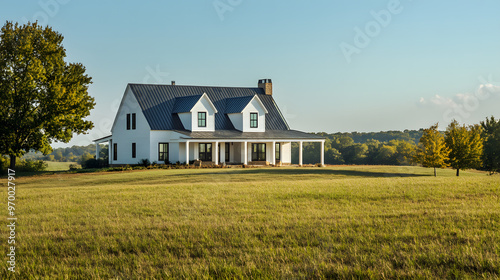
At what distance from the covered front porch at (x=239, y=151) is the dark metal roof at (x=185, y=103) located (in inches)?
126

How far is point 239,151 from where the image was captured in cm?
4644

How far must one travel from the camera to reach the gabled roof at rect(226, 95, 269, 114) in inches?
1836

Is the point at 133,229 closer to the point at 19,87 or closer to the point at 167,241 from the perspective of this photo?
the point at 167,241

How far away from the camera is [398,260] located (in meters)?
7.80

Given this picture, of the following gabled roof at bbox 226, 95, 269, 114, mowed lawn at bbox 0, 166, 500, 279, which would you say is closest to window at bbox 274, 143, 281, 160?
gabled roof at bbox 226, 95, 269, 114

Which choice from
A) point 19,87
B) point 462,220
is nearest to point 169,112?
point 19,87

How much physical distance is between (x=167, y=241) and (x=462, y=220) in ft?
21.3

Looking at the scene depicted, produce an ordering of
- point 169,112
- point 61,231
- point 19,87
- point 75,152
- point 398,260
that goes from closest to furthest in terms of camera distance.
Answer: point 398,260
point 61,231
point 19,87
point 169,112
point 75,152

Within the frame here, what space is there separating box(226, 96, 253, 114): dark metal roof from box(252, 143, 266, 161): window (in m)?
3.67

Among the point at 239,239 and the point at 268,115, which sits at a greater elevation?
the point at 268,115

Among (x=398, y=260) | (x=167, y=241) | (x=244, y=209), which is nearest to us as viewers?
(x=398, y=260)

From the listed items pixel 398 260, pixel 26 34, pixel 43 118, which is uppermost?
pixel 26 34

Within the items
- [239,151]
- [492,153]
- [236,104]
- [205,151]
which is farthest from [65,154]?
[492,153]

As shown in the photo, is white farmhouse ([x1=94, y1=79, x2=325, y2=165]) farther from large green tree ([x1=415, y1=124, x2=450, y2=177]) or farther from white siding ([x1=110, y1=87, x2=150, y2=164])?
large green tree ([x1=415, y1=124, x2=450, y2=177])
